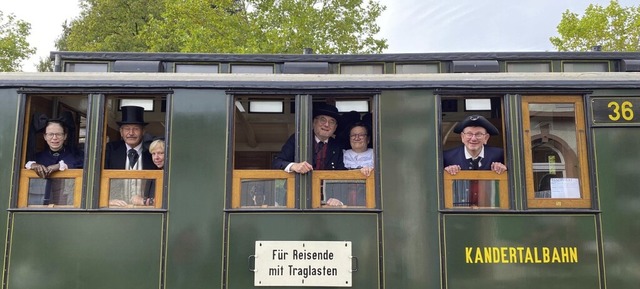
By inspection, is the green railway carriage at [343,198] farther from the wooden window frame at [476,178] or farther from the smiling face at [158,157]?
the smiling face at [158,157]

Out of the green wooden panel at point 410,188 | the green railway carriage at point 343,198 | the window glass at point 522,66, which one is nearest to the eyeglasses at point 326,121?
the green railway carriage at point 343,198

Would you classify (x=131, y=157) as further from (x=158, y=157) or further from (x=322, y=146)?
(x=322, y=146)

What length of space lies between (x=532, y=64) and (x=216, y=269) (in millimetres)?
4272

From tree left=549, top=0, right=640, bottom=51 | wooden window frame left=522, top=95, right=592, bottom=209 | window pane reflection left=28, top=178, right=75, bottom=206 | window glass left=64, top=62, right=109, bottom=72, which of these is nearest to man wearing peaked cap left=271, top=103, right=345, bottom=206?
wooden window frame left=522, top=95, right=592, bottom=209

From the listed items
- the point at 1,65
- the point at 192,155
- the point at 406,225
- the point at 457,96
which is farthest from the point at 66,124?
the point at 1,65

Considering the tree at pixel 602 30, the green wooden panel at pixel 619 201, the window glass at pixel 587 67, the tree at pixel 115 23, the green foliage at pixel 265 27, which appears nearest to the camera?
the green wooden panel at pixel 619 201

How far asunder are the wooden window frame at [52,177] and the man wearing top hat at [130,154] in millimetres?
295

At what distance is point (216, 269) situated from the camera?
16.2 ft

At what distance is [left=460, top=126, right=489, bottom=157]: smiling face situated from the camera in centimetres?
519

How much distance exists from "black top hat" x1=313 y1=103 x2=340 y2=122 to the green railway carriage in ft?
0.70

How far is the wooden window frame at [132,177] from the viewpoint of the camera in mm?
5070

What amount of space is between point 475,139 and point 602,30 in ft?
59.4

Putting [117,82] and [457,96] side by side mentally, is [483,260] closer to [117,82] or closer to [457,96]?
[457,96]

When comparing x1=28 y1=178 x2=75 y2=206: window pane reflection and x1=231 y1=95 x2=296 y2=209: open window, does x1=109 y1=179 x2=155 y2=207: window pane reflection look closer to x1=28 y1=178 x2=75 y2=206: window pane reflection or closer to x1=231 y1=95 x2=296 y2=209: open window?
x1=28 y1=178 x2=75 y2=206: window pane reflection
